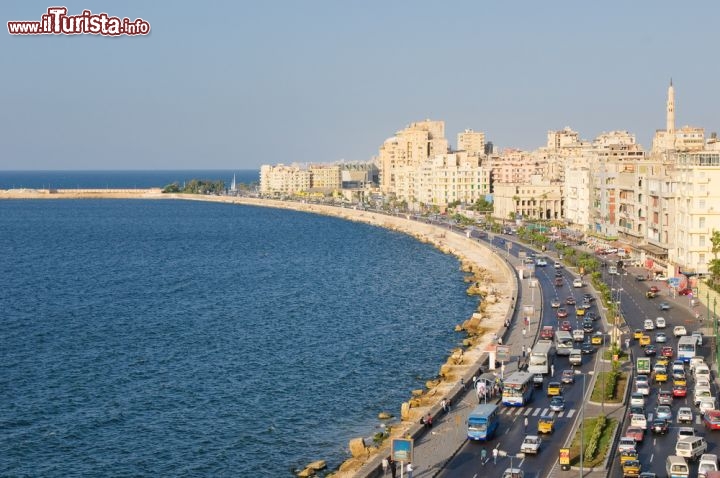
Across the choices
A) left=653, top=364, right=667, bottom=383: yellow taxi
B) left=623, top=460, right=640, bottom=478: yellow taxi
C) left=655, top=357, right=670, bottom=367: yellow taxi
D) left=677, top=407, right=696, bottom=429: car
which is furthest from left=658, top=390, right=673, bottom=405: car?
left=623, top=460, right=640, bottom=478: yellow taxi

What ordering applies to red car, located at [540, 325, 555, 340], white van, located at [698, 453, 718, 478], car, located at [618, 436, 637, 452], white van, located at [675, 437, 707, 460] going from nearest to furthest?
1. white van, located at [698, 453, 718, 478]
2. white van, located at [675, 437, 707, 460]
3. car, located at [618, 436, 637, 452]
4. red car, located at [540, 325, 555, 340]

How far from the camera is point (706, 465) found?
31.6m

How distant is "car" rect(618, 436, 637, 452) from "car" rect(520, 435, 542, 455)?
2.93 metres

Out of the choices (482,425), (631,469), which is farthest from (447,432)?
(631,469)

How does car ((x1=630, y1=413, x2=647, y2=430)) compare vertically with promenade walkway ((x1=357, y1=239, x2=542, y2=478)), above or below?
above

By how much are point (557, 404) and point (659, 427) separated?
15.8ft

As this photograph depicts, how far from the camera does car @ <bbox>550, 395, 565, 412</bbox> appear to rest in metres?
39.5

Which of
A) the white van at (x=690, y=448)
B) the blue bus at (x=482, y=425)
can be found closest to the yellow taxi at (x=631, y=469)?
the white van at (x=690, y=448)

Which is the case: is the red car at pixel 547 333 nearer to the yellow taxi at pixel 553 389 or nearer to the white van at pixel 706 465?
the yellow taxi at pixel 553 389

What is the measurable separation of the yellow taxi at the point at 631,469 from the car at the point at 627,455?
0.40 metres

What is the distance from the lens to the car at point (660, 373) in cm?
4379

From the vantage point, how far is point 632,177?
9688 centimetres

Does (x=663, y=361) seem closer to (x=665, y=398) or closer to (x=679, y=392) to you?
(x=679, y=392)

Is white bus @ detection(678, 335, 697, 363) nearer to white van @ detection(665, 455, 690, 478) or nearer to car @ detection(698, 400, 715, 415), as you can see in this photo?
car @ detection(698, 400, 715, 415)
